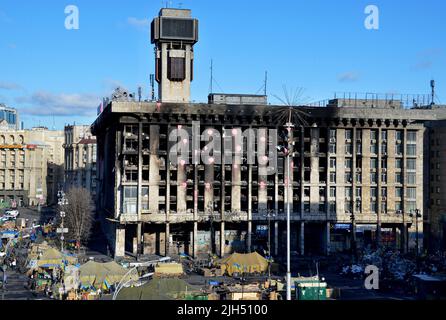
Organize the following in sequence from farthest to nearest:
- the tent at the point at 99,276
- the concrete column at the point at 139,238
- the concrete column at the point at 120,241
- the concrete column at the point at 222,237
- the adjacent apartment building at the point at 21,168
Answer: the adjacent apartment building at the point at 21,168, the concrete column at the point at 222,237, the concrete column at the point at 120,241, the concrete column at the point at 139,238, the tent at the point at 99,276

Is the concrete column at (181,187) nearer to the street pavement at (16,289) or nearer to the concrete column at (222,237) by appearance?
the concrete column at (222,237)

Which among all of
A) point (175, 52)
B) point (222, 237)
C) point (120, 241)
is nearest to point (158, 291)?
point (120, 241)

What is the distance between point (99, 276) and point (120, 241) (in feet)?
94.5

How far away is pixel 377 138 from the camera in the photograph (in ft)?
298

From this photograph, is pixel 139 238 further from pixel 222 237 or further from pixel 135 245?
pixel 222 237

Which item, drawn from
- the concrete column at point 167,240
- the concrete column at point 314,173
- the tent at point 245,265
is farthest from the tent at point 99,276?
the concrete column at point 314,173

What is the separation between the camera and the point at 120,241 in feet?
273

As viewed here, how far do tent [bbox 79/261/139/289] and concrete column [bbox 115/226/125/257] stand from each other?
26.9 metres

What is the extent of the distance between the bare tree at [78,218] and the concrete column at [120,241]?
23.1 ft

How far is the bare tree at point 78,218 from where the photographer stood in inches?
3642

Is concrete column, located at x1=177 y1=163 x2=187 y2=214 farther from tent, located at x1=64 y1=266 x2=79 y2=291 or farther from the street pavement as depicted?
tent, located at x1=64 y1=266 x2=79 y2=291

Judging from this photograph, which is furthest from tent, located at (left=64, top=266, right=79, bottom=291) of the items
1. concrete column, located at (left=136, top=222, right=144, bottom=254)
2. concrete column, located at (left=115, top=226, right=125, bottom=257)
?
concrete column, located at (left=115, top=226, right=125, bottom=257)

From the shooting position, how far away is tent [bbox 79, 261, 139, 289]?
177 feet
